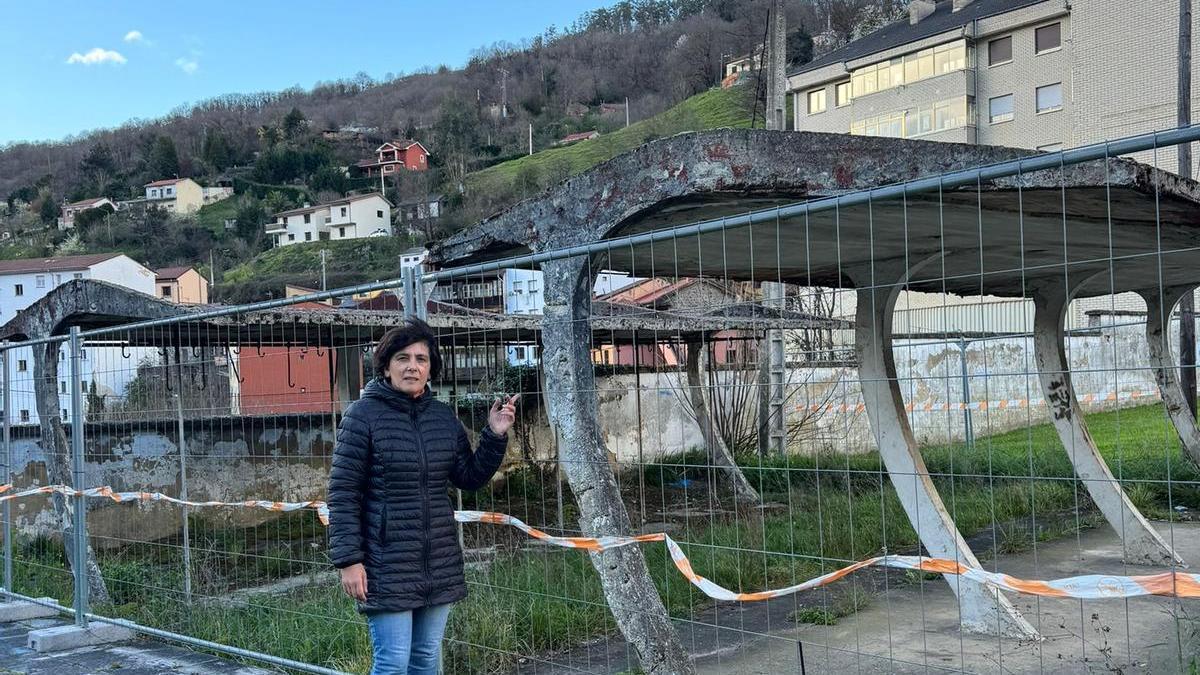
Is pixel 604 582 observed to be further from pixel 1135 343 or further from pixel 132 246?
pixel 132 246

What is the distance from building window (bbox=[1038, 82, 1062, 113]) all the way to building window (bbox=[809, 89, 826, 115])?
1082cm

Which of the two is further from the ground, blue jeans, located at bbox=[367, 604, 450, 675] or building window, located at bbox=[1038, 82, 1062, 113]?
building window, located at bbox=[1038, 82, 1062, 113]

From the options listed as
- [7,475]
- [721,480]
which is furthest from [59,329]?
[721,480]

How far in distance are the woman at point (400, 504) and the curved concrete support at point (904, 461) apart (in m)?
2.87

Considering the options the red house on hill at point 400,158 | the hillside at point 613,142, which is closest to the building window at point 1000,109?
the hillside at point 613,142

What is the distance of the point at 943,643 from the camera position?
6.91 meters

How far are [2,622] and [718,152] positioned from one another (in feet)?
23.4

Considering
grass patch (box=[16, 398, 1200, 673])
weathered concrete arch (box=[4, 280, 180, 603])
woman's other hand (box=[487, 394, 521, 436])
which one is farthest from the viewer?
weathered concrete arch (box=[4, 280, 180, 603])

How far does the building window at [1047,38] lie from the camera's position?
39.3m

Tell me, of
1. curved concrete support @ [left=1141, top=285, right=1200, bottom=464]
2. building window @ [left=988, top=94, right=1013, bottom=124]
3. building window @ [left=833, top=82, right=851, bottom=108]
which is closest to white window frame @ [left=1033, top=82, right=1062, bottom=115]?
building window @ [left=988, top=94, right=1013, bottom=124]

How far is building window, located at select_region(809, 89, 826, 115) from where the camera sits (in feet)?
161

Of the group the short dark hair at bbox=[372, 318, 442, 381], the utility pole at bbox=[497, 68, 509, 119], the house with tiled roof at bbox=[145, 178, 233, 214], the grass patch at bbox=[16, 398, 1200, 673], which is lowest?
the grass patch at bbox=[16, 398, 1200, 673]

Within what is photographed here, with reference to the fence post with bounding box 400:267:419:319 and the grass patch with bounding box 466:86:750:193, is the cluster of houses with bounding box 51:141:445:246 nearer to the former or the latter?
the grass patch with bounding box 466:86:750:193

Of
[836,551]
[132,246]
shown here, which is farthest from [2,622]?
[132,246]
